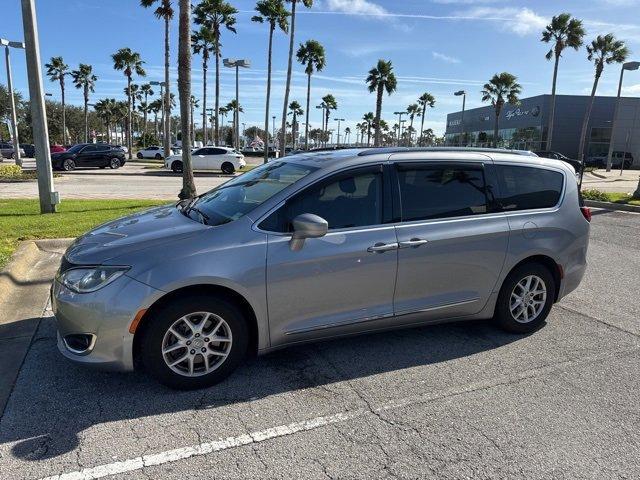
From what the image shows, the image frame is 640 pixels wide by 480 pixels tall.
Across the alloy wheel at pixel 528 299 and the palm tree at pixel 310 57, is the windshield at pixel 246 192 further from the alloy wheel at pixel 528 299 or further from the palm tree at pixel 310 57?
the palm tree at pixel 310 57

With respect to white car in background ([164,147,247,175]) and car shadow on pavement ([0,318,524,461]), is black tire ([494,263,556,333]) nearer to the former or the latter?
car shadow on pavement ([0,318,524,461])

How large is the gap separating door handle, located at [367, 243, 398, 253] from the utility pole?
8.18 metres

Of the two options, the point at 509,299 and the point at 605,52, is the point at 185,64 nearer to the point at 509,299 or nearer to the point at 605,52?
the point at 509,299

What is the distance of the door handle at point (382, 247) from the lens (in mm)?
3678

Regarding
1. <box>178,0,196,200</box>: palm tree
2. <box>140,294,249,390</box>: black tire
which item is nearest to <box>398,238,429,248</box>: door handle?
<box>140,294,249,390</box>: black tire

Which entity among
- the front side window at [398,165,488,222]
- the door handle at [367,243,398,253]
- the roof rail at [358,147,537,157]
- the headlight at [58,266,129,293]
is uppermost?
the roof rail at [358,147,537,157]

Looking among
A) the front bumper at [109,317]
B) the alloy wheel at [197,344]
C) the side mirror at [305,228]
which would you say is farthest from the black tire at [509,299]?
the front bumper at [109,317]

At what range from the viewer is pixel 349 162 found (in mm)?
3850

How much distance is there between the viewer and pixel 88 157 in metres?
28.8

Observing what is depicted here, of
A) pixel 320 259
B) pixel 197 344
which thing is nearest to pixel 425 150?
pixel 320 259

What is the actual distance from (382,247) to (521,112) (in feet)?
211

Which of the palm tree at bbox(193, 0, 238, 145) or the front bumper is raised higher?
the palm tree at bbox(193, 0, 238, 145)

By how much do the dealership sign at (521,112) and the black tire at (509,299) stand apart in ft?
192

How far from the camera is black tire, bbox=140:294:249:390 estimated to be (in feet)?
10.5
